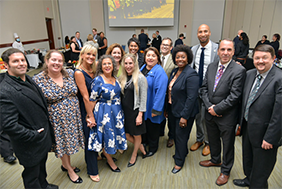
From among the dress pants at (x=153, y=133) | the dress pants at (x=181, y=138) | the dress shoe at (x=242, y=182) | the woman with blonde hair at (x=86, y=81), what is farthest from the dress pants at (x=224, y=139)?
the woman with blonde hair at (x=86, y=81)

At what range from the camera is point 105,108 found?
→ 2174 mm

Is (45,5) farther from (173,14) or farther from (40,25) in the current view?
(173,14)

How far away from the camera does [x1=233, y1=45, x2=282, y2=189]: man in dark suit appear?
1628mm

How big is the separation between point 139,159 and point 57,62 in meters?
1.82

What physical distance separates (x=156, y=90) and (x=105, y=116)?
2.56 ft

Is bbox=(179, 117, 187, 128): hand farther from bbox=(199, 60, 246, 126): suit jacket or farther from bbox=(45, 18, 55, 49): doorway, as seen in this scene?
bbox=(45, 18, 55, 49): doorway

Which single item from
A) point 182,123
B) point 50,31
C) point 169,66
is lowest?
point 182,123

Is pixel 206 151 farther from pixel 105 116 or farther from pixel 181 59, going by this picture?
pixel 105 116

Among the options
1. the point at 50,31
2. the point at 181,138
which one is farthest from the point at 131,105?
the point at 50,31

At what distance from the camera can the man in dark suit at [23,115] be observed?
1467mm

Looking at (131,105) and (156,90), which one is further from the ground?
(156,90)

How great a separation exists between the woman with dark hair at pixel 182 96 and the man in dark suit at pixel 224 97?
0.59 feet

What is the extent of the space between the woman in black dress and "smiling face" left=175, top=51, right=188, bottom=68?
0.49 m

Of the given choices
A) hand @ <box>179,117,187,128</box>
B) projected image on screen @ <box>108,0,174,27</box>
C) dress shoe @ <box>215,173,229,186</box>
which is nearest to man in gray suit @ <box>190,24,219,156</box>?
dress shoe @ <box>215,173,229,186</box>
